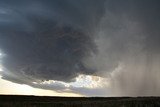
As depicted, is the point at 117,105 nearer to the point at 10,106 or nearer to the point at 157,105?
the point at 157,105

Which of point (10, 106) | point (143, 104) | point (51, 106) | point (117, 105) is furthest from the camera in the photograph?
point (143, 104)

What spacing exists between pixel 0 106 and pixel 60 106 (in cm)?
1207

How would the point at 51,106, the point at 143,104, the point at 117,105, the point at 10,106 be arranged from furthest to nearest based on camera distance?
the point at 143,104 < the point at 117,105 < the point at 51,106 < the point at 10,106

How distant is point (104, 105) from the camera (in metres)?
63.9

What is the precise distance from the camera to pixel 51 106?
60.8m

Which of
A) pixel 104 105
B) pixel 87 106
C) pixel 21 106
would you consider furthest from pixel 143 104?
pixel 21 106

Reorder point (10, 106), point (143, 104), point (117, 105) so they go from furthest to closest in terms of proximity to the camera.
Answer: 1. point (143, 104)
2. point (117, 105)
3. point (10, 106)

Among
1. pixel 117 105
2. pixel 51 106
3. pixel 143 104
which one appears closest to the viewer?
pixel 51 106

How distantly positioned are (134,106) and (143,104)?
4535mm

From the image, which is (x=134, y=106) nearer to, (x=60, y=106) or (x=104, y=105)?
Result: (x=104, y=105)

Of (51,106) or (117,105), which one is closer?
(51,106)

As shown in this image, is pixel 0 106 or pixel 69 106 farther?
pixel 69 106

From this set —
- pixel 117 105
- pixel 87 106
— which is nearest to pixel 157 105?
pixel 117 105

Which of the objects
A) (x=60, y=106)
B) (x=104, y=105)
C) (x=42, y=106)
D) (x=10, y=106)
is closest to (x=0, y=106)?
(x=10, y=106)
